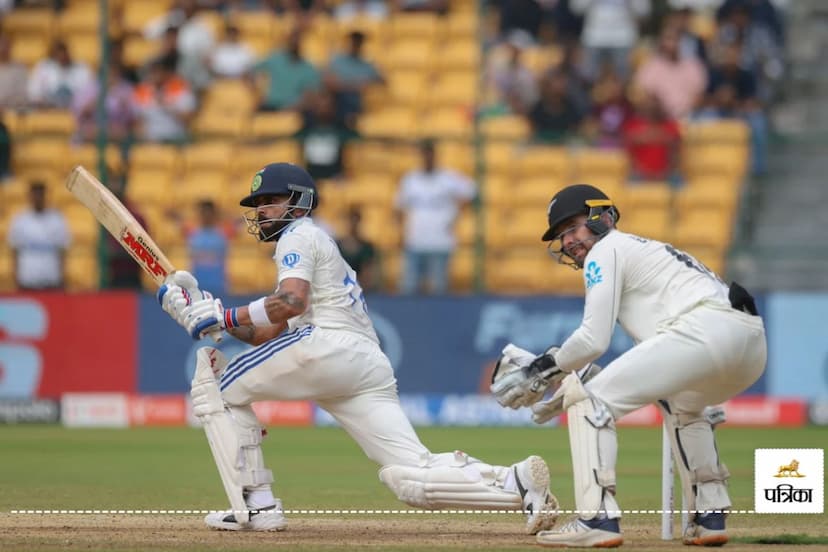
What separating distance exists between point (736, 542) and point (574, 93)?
32.3ft

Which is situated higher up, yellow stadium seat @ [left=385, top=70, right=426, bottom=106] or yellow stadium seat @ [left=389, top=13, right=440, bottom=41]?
Result: yellow stadium seat @ [left=389, top=13, right=440, bottom=41]

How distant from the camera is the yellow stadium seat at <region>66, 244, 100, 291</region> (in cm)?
1512

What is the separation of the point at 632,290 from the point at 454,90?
10.8m

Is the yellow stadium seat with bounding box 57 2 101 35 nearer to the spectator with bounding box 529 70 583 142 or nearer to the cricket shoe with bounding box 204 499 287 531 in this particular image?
the spectator with bounding box 529 70 583 142

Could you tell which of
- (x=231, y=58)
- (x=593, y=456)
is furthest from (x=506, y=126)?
(x=593, y=456)

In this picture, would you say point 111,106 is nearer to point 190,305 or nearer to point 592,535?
point 190,305

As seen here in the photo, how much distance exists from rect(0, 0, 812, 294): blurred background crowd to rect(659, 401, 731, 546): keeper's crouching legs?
8.09 meters

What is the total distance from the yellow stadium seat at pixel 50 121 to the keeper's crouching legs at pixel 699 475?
416 inches

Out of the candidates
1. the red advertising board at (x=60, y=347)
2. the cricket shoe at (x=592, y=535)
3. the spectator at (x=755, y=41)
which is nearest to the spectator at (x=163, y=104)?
the red advertising board at (x=60, y=347)

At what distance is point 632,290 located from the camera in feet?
22.1

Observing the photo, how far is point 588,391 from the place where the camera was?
6.53 m

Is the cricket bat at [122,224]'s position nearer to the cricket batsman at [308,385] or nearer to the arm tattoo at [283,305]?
the cricket batsman at [308,385]

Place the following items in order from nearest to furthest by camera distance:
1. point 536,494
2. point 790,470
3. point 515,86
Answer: point 536,494 → point 790,470 → point 515,86

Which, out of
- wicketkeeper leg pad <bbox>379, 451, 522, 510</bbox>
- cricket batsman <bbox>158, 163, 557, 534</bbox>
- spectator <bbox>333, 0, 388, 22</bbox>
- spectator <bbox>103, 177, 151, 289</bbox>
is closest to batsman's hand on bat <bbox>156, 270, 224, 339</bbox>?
cricket batsman <bbox>158, 163, 557, 534</bbox>
